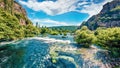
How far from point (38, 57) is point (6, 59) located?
8.14 m

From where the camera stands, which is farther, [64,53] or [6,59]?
[64,53]

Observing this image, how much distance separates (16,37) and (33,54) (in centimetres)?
5390

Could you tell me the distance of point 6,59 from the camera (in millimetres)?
59625

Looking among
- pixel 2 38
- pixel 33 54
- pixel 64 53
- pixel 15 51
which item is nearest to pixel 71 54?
pixel 64 53

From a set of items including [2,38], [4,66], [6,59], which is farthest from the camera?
[2,38]

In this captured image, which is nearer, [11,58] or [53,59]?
[53,59]

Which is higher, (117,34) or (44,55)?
(117,34)

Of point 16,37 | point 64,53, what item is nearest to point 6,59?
point 64,53

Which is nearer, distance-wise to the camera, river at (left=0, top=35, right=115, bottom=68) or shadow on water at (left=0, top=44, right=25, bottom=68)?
shadow on water at (left=0, top=44, right=25, bottom=68)

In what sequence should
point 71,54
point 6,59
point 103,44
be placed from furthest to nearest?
point 103,44 < point 71,54 < point 6,59

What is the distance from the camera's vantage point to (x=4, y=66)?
5562 centimetres

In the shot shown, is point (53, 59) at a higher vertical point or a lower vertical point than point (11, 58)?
higher

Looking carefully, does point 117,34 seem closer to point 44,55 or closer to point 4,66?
point 44,55

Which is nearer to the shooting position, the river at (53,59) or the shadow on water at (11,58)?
the shadow on water at (11,58)
